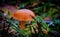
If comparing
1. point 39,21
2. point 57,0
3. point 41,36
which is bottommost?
point 41,36

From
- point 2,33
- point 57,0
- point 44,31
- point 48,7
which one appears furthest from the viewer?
point 57,0

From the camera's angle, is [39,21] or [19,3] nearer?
[39,21]

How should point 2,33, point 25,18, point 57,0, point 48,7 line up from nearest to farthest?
point 2,33, point 25,18, point 48,7, point 57,0

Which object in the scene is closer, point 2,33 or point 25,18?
point 2,33

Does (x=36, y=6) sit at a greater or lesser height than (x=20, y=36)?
greater

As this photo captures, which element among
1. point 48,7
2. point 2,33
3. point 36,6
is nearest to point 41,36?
point 2,33

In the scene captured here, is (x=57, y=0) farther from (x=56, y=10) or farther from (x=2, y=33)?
(x=2, y=33)

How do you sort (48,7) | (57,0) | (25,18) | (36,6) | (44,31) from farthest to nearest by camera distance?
(57,0)
(36,6)
(48,7)
(25,18)
(44,31)

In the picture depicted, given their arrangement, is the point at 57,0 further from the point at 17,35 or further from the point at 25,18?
the point at 17,35

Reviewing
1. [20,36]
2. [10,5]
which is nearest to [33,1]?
[10,5]
